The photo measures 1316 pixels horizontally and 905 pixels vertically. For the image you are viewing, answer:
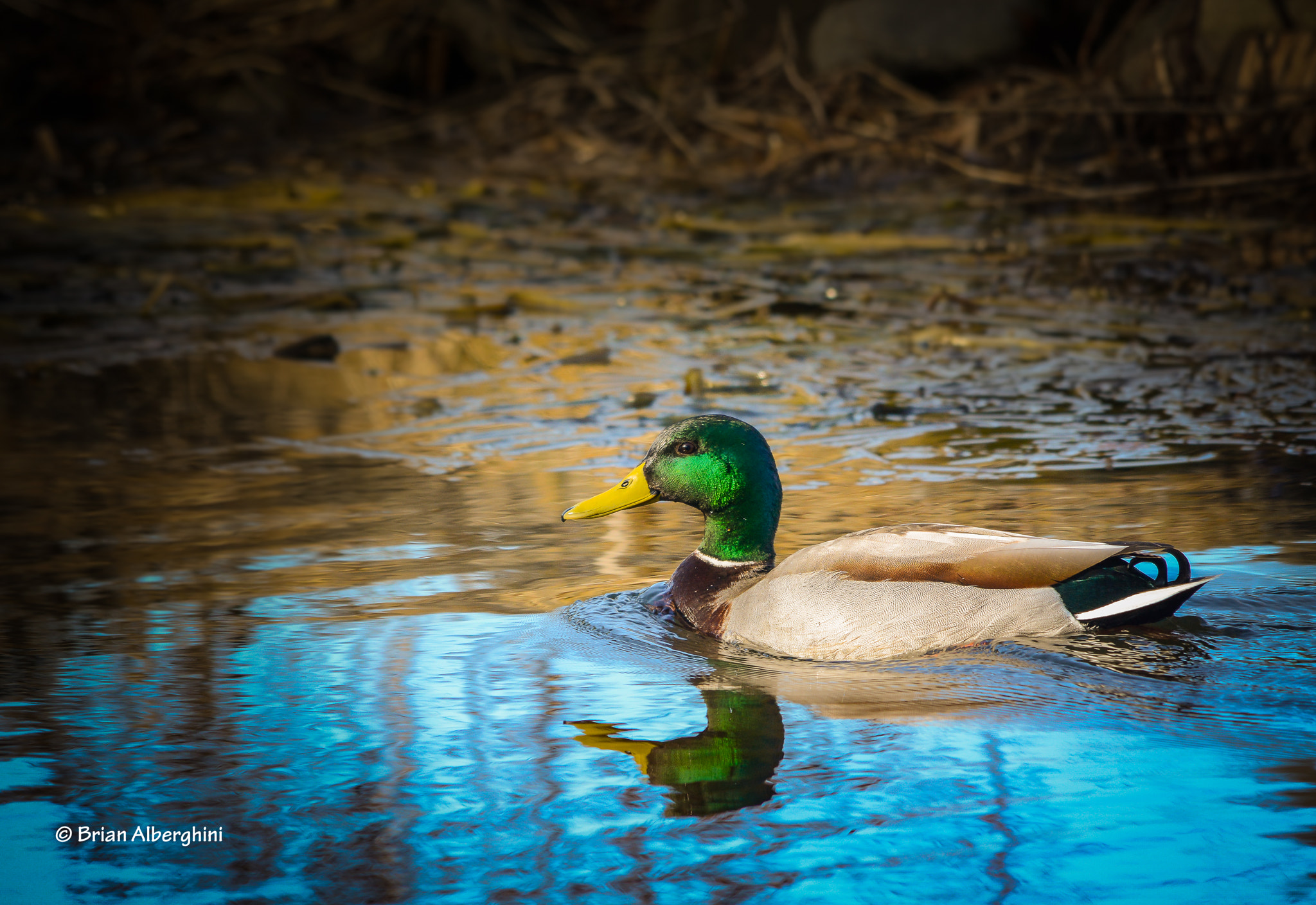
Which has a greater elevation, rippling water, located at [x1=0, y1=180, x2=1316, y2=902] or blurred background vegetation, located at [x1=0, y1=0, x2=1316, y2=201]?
blurred background vegetation, located at [x1=0, y1=0, x2=1316, y2=201]

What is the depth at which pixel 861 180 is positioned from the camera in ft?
43.6

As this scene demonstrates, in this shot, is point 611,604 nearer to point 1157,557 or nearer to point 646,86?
point 1157,557

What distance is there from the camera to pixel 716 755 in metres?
3.34

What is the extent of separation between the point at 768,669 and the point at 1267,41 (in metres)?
7.99

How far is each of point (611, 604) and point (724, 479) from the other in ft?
1.52

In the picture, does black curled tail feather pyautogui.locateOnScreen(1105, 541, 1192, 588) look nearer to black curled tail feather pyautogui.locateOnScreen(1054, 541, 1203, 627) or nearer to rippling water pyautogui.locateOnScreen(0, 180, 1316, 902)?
black curled tail feather pyautogui.locateOnScreen(1054, 541, 1203, 627)

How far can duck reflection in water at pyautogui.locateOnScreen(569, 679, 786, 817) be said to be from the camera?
3.13 meters

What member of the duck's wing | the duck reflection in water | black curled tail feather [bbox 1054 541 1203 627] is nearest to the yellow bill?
the duck's wing

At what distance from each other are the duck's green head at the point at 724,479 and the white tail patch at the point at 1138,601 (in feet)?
3.13

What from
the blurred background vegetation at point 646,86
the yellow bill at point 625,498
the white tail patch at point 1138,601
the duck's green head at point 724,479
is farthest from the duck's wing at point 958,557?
the blurred background vegetation at point 646,86

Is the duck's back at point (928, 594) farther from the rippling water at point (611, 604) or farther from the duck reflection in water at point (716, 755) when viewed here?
the duck reflection in water at point (716, 755)

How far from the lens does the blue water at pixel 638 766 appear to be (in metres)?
2.82

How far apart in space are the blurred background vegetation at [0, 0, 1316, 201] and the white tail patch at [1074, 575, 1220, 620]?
7.09m

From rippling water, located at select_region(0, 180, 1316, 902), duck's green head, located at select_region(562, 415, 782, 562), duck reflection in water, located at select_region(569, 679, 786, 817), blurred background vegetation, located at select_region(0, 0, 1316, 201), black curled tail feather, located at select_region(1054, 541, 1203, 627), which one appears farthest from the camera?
blurred background vegetation, located at select_region(0, 0, 1316, 201)
